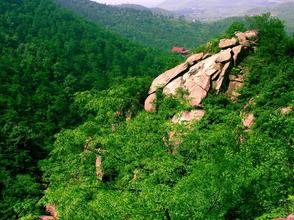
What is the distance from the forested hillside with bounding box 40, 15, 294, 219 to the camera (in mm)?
24312

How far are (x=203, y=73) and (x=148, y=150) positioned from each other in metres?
18.0

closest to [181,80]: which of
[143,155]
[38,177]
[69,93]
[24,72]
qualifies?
[143,155]

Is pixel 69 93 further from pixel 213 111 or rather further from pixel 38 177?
pixel 213 111

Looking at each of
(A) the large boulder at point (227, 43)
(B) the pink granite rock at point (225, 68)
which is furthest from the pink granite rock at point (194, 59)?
(B) the pink granite rock at point (225, 68)

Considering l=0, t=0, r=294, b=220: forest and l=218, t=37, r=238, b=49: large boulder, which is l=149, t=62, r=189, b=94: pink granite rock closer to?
l=0, t=0, r=294, b=220: forest

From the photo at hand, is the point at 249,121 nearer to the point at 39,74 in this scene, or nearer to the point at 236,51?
the point at 236,51

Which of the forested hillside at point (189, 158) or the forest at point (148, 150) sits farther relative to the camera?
the forest at point (148, 150)

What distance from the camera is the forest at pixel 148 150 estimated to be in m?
24.6

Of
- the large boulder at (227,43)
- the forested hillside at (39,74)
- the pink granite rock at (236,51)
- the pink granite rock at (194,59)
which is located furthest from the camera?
the forested hillside at (39,74)

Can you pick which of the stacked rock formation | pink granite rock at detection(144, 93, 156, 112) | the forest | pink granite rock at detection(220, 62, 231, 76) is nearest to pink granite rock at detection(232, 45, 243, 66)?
the stacked rock formation

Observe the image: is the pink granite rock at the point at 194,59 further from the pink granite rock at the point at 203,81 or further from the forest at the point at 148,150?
the forest at the point at 148,150

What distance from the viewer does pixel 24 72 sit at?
89688 millimetres

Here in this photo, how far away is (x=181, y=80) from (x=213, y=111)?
9.47 meters

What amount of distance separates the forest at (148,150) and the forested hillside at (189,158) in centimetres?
9
